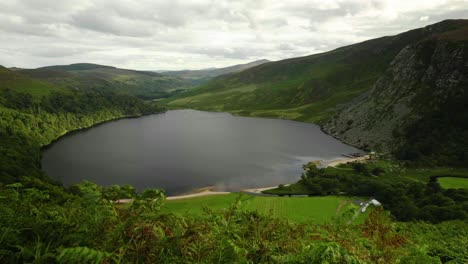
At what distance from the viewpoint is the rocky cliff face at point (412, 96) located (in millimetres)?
144500

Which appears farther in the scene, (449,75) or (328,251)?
(449,75)

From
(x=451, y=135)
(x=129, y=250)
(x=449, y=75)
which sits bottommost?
(x=451, y=135)

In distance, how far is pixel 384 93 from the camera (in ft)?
600

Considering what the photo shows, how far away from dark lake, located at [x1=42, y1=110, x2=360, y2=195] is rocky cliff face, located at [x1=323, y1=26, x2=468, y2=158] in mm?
15903

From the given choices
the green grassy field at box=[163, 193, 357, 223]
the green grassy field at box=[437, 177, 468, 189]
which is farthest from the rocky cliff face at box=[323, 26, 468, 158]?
the green grassy field at box=[163, 193, 357, 223]

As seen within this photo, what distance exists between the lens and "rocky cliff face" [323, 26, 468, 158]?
144 metres

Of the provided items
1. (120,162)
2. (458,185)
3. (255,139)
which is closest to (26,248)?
(458,185)

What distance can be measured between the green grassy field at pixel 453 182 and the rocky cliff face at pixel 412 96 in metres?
37.4

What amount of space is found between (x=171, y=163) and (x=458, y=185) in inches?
3790

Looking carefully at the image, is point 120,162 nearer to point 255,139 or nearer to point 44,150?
point 44,150

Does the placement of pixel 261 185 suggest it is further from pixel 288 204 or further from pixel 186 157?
pixel 186 157

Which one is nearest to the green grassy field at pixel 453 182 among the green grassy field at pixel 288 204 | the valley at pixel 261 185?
the valley at pixel 261 185

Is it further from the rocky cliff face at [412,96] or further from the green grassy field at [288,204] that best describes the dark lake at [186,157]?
the rocky cliff face at [412,96]

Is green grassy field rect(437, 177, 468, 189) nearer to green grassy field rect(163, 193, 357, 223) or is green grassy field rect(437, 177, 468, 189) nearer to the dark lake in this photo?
green grassy field rect(163, 193, 357, 223)
